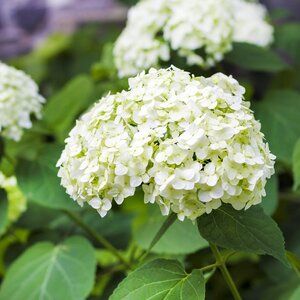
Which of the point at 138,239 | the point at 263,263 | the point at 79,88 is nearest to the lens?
the point at 138,239

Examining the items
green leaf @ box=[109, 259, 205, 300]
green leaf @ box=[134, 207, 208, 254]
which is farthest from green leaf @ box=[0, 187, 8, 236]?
green leaf @ box=[109, 259, 205, 300]

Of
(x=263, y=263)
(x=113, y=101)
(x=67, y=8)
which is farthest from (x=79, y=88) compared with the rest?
(x=67, y=8)

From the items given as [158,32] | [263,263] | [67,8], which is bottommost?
[67,8]

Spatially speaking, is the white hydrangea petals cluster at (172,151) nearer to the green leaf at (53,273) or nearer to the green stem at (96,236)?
the green leaf at (53,273)

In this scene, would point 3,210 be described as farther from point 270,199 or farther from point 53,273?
point 270,199

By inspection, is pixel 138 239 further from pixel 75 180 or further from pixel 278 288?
pixel 75 180

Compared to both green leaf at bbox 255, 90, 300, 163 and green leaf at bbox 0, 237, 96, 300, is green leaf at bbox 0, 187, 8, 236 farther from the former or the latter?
green leaf at bbox 255, 90, 300, 163
